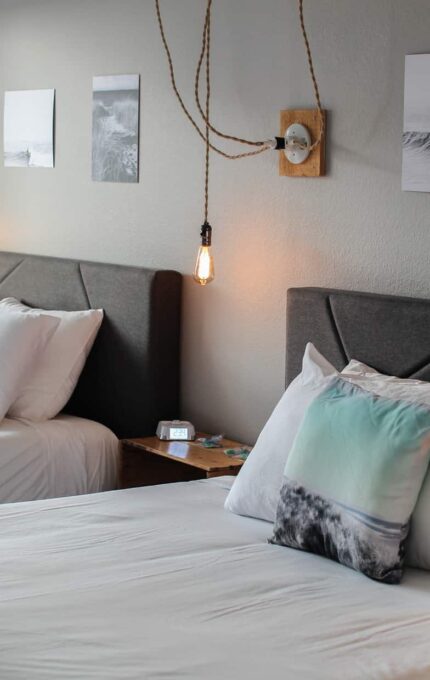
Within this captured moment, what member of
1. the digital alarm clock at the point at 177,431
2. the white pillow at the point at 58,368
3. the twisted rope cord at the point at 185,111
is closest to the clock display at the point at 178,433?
the digital alarm clock at the point at 177,431

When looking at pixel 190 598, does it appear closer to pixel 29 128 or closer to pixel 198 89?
pixel 198 89

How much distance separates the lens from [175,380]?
3.99 meters

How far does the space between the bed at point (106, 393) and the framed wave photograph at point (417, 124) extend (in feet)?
3.69

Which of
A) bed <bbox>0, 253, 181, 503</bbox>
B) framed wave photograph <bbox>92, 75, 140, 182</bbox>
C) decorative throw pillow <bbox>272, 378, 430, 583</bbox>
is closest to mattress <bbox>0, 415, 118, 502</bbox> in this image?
bed <bbox>0, 253, 181, 503</bbox>

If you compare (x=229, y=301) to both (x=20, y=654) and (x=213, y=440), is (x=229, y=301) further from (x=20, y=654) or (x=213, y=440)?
(x=20, y=654)

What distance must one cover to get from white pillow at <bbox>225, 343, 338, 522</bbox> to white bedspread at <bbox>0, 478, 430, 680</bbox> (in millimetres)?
48

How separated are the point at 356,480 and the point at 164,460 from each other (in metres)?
1.48

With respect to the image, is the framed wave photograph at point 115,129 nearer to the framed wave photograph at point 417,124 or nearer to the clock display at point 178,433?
the clock display at point 178,433

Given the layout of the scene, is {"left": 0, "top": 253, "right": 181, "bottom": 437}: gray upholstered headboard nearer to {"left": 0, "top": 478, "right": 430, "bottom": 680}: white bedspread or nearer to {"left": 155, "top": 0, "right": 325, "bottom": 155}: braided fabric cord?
{"left": 155, "top": 0, "right": 325, "bottom": 155}: braided fabric cord

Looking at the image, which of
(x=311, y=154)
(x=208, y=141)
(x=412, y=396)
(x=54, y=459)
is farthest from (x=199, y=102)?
(x=412, y=396)

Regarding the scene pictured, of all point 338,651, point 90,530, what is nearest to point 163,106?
point 90,530

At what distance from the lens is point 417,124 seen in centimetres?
304

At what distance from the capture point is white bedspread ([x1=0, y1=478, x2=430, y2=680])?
1970 mm

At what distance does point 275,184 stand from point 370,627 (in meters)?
1.77
